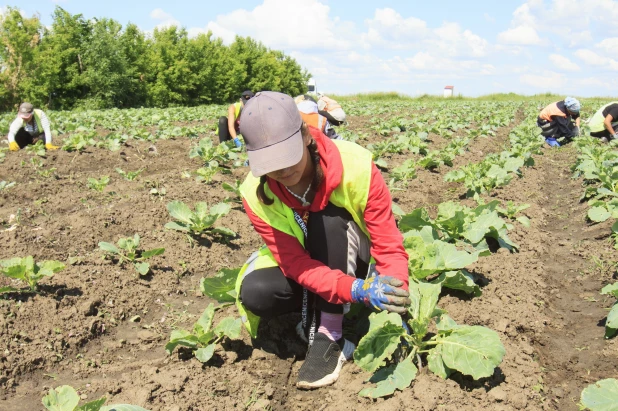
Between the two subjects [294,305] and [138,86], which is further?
[138,86]

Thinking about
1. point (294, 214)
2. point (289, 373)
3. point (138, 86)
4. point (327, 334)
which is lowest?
point (289, 373)

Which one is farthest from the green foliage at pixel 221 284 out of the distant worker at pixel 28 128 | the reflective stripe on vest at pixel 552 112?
the reflective stripe on vest at pixel 552 112

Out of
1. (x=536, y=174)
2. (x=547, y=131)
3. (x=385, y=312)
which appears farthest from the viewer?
(x=547, y=131)

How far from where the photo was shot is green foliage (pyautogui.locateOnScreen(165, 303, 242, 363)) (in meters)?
2.87

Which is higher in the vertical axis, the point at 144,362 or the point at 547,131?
the point at 547,131

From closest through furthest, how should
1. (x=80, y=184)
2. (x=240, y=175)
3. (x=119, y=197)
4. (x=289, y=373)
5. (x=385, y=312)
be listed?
(x=385, y=312), (x=289, y=373), (x=119, y=197), (x=80, y=184), (x=240, y=175)

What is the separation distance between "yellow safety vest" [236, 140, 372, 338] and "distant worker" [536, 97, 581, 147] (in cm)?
1087

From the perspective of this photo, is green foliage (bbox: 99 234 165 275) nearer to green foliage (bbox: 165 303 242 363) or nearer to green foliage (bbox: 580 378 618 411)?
green foliage (bbox: 165 303 242 363)

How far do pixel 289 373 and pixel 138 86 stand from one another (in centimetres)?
3878

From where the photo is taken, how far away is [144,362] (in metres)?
3.12

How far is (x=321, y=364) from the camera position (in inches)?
111

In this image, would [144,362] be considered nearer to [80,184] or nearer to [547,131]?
[80,184]

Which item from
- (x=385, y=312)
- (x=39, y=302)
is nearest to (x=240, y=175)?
(x=39, y=302)

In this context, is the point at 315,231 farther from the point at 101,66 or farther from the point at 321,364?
the point at 101,66
